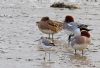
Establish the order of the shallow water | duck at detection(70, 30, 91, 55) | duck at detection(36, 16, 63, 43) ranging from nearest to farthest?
the shallow water < duck at detection(70, 30, 91, 55) < duck at detection(36, 16, 63, 43)

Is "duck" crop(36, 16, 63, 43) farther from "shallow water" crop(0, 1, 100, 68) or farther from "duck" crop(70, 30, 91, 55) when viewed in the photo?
"duck" crop(70, 30, 91, 55)

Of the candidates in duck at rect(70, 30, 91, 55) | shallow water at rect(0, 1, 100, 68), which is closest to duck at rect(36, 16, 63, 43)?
shallow water at rect(0, 1, 100, 68)

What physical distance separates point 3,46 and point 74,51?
2083mm

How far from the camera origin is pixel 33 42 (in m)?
13.8

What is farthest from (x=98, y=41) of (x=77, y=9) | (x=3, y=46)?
(x=77, y=9)

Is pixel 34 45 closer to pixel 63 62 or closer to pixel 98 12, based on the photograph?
pixel 63 62

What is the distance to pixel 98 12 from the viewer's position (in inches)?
876

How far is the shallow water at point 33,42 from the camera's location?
35.6 feet

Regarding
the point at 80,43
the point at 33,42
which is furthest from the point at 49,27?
the point at 80,43

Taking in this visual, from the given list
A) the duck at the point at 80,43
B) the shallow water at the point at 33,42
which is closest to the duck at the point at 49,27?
the shallow water at the point at 33,42

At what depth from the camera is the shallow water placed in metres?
10.9

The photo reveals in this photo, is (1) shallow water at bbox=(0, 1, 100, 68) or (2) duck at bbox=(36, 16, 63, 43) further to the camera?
(2) duck at bbox=(36, 16, 63, 43)

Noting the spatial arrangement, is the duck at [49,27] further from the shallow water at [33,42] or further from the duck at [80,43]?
the duck at [80,43]

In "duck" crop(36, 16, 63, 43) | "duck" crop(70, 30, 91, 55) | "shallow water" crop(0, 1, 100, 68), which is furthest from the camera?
"duck" crop(36, 16, 63, 43)
